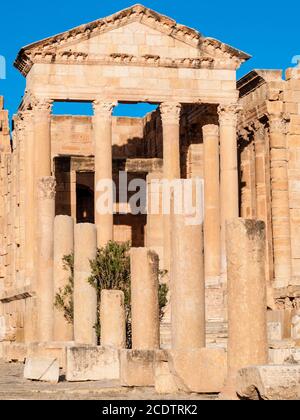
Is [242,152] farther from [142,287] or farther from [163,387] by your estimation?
[163,387]

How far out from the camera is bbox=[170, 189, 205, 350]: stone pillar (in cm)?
1633

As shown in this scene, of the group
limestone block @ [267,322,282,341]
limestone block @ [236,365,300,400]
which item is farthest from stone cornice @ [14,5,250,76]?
limestone block @ [236,365,300,400]

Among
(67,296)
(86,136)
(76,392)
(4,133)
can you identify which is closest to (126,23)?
(86,136)

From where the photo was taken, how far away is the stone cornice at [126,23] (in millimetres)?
33531

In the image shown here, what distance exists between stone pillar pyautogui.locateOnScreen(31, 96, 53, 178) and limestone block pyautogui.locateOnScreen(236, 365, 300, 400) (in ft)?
72.2

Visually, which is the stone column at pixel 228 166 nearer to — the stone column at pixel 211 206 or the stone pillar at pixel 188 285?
the stone column at pixel 211 206

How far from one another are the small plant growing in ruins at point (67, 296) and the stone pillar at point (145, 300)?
5.63 metres

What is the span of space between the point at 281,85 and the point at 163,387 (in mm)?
21709

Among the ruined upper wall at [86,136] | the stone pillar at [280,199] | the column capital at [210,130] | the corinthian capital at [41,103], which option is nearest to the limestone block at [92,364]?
the corinthian capital at [41,103]

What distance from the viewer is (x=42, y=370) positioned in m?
18.4

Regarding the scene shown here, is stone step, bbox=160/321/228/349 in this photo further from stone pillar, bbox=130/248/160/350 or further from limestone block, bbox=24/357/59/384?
stone pillar, bbox=130/248/160/350

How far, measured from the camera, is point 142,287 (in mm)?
18031

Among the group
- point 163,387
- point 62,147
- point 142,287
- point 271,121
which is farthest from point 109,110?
point 163,387

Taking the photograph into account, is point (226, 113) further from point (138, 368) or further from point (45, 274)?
point (138, 368)
